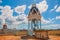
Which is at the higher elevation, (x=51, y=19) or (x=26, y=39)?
(x=51, y=19)

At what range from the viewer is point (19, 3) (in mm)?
2277

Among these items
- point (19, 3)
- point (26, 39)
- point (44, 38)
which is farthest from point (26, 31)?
point (19, 3)

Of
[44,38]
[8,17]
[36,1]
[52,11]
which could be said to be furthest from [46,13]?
[8,17]

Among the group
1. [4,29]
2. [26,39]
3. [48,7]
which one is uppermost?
[48,7]

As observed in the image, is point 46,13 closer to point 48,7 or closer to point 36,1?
point 48,7

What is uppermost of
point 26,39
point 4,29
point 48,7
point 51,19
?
point 48,7

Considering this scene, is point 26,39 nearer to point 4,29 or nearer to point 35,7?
point 4,29

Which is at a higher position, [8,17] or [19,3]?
[19,3]

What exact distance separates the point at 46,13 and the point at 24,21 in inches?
14.6

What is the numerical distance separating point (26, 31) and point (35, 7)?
1.34 ft

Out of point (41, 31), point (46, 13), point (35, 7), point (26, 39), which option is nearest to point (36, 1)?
point (35, 7)

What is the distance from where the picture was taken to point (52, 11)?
2.24m

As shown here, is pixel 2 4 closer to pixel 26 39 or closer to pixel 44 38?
pixel 26 39

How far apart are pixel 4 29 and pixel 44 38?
2.12 feet
